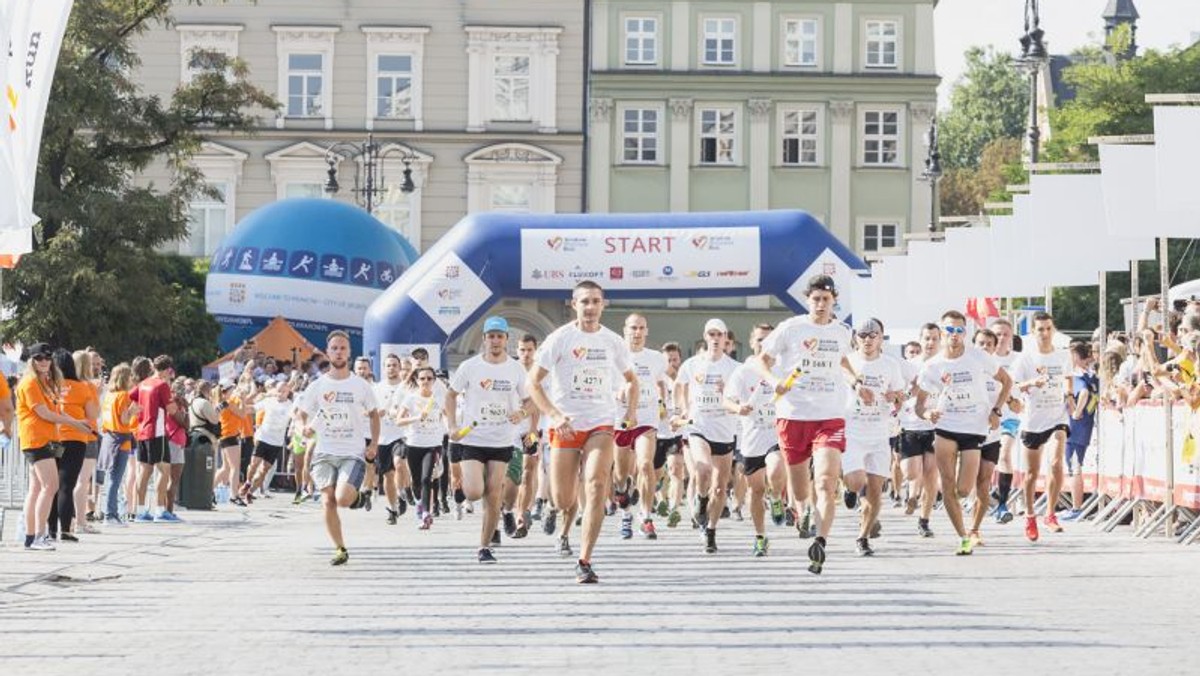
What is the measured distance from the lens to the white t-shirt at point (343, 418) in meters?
Answer: 19.3

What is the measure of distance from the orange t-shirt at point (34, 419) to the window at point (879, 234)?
58096 mm

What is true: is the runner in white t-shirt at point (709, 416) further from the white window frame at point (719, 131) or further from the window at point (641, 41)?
the white window frame at point (719, 131)

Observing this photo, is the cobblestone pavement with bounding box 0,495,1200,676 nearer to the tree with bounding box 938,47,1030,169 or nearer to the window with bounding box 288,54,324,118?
the window with bounding box 288,54,324,118

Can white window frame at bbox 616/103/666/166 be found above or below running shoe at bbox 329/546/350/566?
above

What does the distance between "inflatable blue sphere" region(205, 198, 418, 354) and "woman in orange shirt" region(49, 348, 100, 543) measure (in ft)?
110

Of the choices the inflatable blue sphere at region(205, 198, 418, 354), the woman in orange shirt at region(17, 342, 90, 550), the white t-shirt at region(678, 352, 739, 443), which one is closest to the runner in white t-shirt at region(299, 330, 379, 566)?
the woman in orange shirt at region(17, 342, 90, 550)

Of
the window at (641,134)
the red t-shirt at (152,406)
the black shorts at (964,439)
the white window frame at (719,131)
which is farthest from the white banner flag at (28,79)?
the white window frame at (719,131)

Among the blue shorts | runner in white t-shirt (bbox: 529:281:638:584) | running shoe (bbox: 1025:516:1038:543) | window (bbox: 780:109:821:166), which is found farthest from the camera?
window (bbox: 780:109:821:166)

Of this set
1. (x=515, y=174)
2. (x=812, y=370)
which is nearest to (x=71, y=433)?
(x=812, y=370)

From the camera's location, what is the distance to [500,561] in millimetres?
19734

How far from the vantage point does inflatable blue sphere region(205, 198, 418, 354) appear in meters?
56.4

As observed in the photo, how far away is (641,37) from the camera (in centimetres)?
7831

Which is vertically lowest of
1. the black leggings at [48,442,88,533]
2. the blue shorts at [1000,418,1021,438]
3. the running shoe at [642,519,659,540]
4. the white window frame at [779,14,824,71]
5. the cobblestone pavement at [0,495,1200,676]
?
the cobblestone pavement at [0,495,1200,676]

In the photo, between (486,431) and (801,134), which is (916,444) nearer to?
(486,431)
